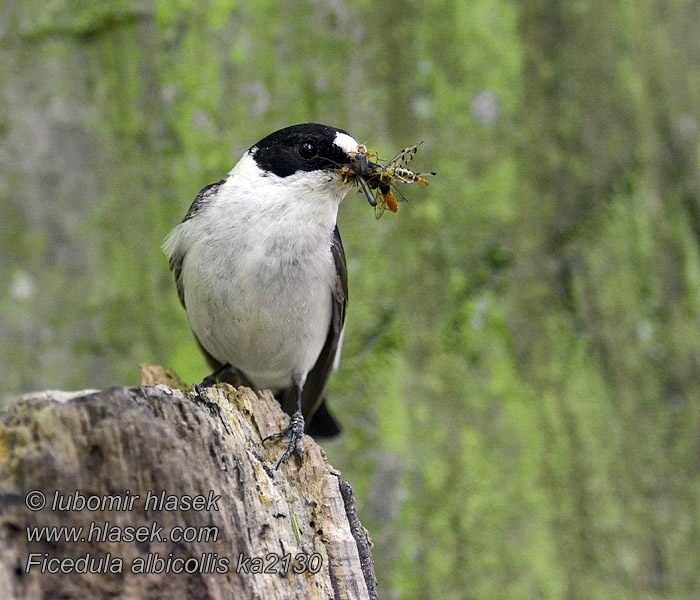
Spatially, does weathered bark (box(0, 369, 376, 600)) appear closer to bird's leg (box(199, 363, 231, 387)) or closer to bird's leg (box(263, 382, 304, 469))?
bird's leg (box(263, 382, 304, 469))

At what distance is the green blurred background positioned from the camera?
5.29 meters

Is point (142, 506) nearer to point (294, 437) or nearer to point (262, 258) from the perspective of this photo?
point (294, 437)

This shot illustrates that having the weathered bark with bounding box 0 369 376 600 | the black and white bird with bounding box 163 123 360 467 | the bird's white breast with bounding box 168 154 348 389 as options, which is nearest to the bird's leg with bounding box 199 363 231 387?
the black and white bird with bounding box 163 123 360 467

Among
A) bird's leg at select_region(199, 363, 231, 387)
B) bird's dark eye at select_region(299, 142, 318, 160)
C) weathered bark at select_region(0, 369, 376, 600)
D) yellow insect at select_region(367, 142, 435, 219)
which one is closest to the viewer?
weathered bark at select_region(0, 369, 376, 600)

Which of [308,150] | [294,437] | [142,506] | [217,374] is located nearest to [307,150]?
[308,150]

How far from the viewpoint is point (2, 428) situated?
2000mm

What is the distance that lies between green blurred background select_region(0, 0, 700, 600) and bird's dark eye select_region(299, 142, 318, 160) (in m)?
1.84

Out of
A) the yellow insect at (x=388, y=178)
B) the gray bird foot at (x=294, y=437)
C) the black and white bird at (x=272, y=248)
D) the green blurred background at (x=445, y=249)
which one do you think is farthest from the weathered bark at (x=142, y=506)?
the green blurred background at (x=445, y=249)

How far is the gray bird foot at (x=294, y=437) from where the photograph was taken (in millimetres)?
2885

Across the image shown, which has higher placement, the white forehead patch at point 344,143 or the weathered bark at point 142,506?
the white forehead patch at point 344,143

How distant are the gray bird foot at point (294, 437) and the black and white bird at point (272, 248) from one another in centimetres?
1

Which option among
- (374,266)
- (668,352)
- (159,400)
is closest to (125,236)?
(374,266)

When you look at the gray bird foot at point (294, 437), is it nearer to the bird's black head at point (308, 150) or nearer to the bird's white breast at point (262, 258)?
the bird's white breast at point (262, 258)

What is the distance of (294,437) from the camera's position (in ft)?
10.1
